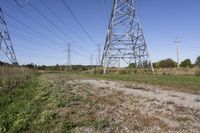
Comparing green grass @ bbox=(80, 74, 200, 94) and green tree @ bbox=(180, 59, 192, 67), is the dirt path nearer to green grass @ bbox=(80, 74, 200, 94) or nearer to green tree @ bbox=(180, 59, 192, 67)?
green grass @ bbox=(80, 74, 200, 94)

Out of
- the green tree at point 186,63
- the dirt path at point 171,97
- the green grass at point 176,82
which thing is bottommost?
the dirt path at point 171,97

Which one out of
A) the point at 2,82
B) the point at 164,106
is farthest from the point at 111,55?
the point at 164,106

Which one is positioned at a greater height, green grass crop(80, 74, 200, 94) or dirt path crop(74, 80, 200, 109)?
green grass crop(80, 74, 200, 94)

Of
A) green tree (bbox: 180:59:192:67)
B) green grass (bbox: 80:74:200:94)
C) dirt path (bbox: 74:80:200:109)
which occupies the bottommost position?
dirt path (bbox: 74:80:200:109)

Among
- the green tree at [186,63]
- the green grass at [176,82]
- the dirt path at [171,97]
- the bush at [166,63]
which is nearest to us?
the dirt path at [171,97]

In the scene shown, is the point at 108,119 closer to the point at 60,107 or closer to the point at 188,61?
the point at 60,107

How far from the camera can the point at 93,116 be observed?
5.05 metres

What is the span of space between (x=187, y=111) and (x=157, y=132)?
1.91 meters

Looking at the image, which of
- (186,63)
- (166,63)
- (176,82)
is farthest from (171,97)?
(166,63)

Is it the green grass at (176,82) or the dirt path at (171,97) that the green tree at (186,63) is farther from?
the dirt path at (171,97)

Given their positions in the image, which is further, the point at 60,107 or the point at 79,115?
the point at 60,107

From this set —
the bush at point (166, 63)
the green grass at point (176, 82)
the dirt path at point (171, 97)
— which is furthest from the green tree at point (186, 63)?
the dirt path at point (171, 97)

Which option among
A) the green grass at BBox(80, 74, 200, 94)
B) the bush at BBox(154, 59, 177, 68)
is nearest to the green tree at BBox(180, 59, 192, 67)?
the bush at BBox(154, 59, 177, 68)

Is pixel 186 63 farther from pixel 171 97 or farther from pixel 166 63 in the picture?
pixel 171 97
